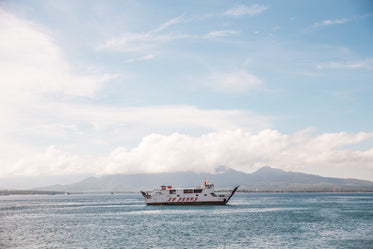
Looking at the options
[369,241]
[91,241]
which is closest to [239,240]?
[369,241]

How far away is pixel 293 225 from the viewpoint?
63.9 metres

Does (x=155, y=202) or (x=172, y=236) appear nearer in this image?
(x=172, y=236)

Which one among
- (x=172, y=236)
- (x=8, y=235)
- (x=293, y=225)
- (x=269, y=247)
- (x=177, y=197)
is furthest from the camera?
(x=177, y=197)

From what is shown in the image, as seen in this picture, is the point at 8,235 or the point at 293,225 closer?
the point at 8,235

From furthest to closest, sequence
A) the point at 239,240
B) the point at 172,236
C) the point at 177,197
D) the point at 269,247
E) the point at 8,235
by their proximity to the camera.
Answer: the point at 177,197 → the point at 8,235 → the point at 172,236 → the point at 239,240 → the point at 269,247

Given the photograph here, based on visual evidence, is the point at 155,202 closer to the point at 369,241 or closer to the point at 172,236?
the point at 172,236

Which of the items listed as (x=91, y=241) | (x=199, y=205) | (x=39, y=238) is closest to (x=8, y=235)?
(x=39, y=238)

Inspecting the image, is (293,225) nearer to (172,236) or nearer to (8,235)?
(172,236)

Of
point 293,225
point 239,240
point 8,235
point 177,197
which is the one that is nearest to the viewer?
point 239,240

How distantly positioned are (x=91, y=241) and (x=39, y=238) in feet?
32.8

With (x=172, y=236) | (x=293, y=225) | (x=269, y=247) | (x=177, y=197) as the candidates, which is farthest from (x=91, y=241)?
(x=177, y=197)

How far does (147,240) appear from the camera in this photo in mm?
50000

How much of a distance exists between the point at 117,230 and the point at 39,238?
13.2 m

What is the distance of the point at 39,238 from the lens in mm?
53406
